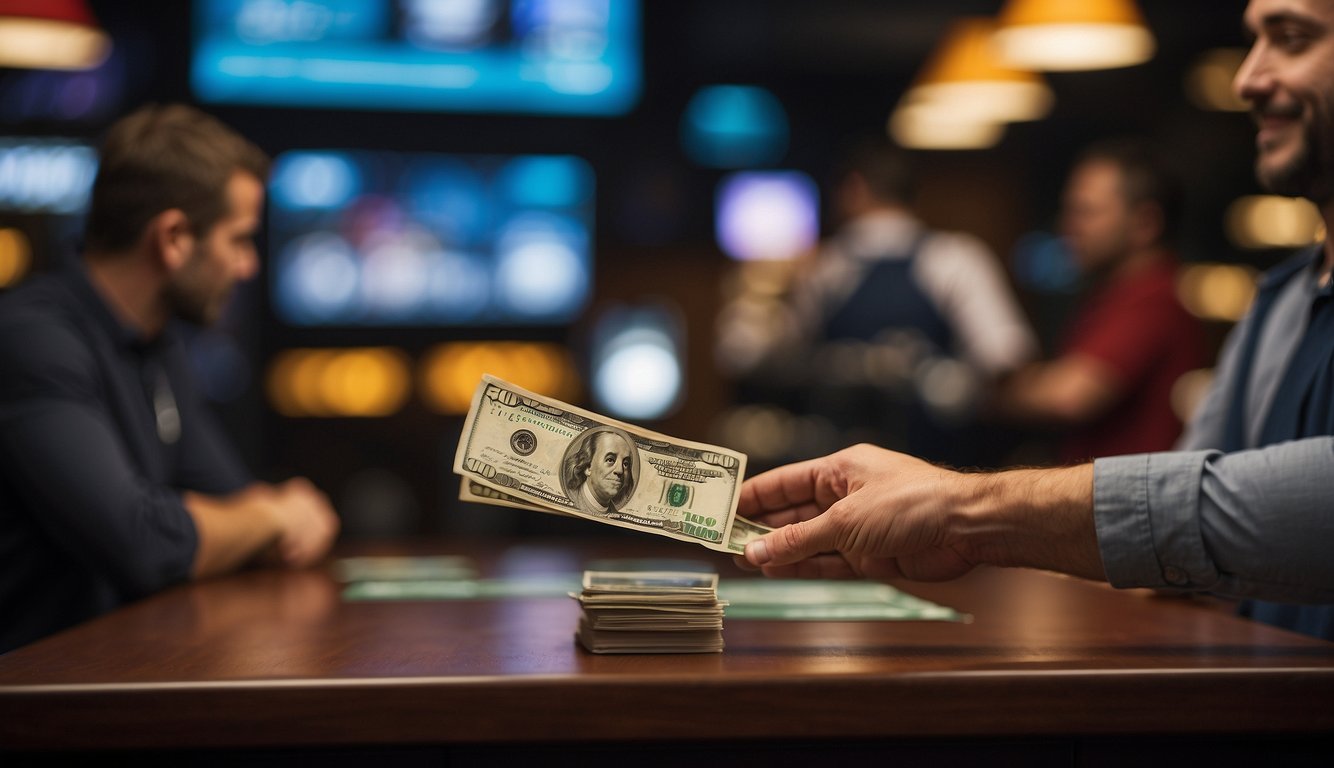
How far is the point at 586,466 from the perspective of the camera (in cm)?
146

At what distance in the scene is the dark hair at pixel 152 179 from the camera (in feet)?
7.71

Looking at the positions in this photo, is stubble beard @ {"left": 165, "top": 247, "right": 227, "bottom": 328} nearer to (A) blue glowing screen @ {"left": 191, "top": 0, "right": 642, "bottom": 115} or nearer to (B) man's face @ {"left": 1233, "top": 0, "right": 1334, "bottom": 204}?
(B) man's face @ {"left": 1233, "top": 0, "right": 1334, "bottom": 204}

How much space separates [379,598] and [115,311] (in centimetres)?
83

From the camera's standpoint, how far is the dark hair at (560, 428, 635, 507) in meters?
1.45

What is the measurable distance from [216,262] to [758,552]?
57.1 inches

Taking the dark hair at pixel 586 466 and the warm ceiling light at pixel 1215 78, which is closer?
the dark hair at pixel 586 466

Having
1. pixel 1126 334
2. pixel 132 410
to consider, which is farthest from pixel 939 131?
pixel 132 410

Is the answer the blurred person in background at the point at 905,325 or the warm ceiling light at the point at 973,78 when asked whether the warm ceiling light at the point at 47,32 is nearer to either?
the blurred person in background at the point at 905,325

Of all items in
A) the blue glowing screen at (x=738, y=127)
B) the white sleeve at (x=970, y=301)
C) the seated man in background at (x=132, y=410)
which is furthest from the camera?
the blue glowing screen at (x=738, y=127)

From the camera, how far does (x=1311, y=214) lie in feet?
28.8

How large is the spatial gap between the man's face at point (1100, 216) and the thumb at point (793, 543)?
9.41ft

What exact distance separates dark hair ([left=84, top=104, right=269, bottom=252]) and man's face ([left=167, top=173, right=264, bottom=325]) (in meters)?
0.02

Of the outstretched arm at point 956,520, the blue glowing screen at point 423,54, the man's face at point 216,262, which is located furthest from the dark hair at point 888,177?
the outstretched arm at point 956,520

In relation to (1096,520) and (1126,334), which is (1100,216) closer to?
(1126,334)
